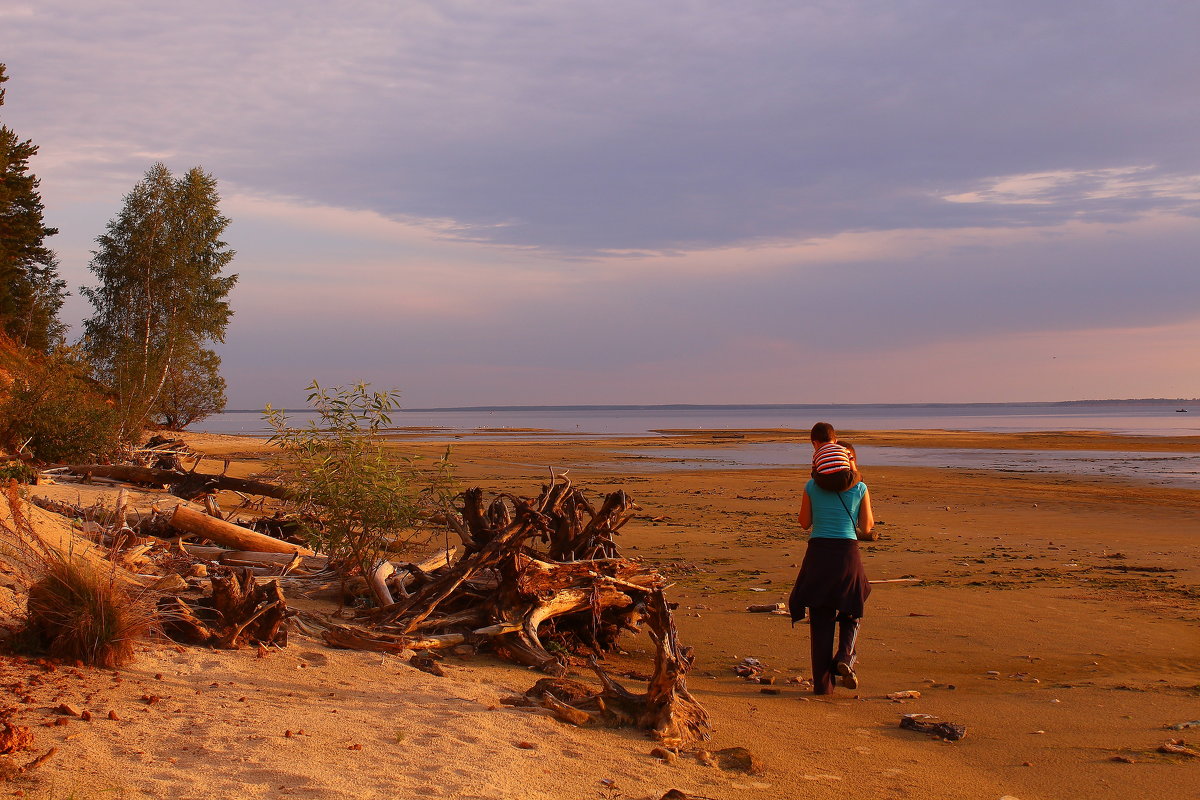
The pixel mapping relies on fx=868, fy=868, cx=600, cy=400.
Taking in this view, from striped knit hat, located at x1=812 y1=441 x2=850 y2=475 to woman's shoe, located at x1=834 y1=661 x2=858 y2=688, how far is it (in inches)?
57.9

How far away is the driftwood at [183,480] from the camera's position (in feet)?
41.7

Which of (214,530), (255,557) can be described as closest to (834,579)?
Answer: (255,557)

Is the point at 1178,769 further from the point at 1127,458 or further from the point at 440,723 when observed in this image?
the point at 1127,458

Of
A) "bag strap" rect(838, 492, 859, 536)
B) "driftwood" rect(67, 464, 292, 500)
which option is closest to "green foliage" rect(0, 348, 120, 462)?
"driftwood" rect(67, 464, 292, 500)

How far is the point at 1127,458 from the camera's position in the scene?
3659cm

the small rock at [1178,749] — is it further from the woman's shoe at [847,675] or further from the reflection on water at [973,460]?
the reflection on water at [973,460]

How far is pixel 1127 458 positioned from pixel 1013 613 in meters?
32.5

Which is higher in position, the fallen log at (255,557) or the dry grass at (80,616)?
the dry grass at (80,616)

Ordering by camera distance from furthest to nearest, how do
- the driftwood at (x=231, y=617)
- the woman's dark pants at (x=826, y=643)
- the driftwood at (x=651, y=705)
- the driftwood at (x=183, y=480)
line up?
the driftwood at (x=183, y=480), the woman's dark pants at (x=826, y=643), the driftwood at (x=231, y=617), the driftwood at (x=651, y=705)

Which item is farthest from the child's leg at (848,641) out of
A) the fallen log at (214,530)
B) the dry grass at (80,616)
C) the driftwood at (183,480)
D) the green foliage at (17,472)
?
the green foliage at (17,472)

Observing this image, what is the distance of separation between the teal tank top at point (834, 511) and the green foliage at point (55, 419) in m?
15.1

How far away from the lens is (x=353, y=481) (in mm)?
7453

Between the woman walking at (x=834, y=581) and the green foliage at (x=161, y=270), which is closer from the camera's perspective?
the woman walking at (x=834, y=581)

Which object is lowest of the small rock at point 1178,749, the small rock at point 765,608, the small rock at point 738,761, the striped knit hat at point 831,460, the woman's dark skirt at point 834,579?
the small rock at point 765,608
